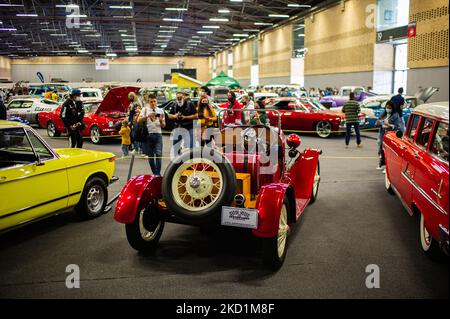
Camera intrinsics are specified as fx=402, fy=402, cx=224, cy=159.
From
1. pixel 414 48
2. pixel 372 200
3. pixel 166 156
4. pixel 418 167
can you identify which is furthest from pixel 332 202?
pixel 414 48

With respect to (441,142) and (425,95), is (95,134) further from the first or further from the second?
(425,95)

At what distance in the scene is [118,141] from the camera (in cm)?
1435

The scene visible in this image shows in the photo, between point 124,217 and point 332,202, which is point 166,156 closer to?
point 332,202

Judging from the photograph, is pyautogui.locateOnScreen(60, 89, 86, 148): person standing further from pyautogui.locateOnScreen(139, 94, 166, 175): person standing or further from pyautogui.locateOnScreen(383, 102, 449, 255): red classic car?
pyautogui.locateOnScreen(383, 102, 449, 255): red classic car

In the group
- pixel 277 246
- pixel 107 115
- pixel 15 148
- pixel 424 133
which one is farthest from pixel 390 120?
pixel 107 115

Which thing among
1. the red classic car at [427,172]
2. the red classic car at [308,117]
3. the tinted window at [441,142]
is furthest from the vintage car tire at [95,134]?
the tinted window at [441,142]

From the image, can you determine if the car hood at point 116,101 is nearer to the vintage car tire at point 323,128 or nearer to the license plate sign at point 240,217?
the vintage car tire at point 323,128

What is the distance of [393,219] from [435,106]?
5.61 feet

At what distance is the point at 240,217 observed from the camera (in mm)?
3900

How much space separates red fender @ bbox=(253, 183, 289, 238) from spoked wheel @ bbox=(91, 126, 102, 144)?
1050 cm

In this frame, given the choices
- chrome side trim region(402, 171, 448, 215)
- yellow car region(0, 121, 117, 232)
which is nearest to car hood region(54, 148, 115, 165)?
yellow car region(0, 121, 117, 232)

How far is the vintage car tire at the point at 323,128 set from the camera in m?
14.5

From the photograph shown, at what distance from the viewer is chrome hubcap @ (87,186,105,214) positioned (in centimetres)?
577

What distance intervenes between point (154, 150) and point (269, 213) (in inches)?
161
